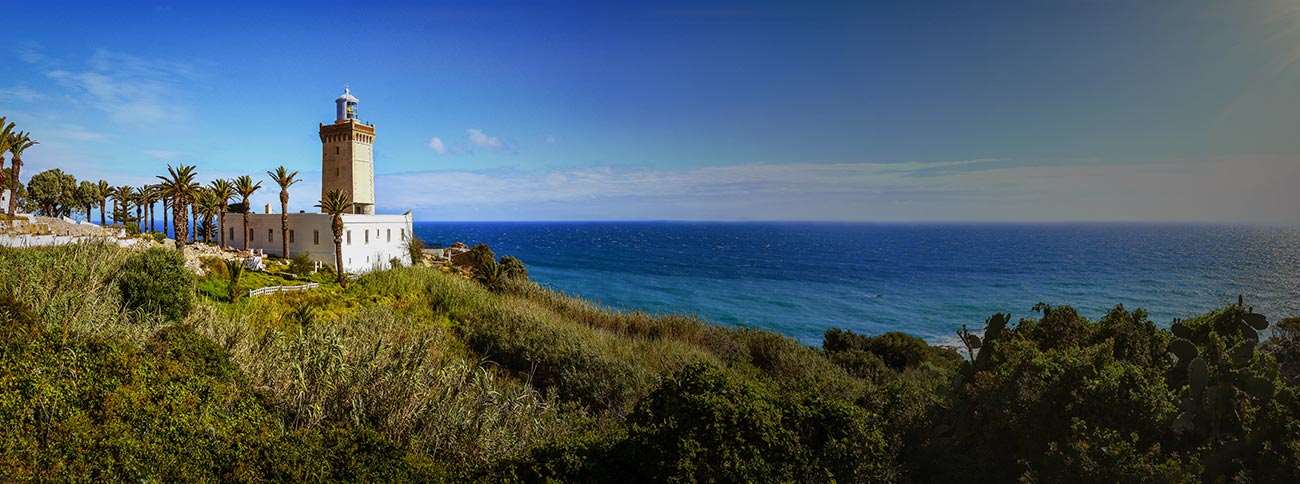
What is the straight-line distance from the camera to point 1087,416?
8008 mm

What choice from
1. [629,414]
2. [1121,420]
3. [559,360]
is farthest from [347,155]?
[1121,420]

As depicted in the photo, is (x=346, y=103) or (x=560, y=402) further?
(x=346, y=103)

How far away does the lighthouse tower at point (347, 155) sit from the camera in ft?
123

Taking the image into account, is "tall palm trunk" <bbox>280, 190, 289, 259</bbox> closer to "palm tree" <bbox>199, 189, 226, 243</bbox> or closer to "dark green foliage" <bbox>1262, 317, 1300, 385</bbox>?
"palm tree" <bbox>199, 189, 226, 243</bbox>

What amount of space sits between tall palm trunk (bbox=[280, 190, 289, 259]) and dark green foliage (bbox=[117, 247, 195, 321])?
15059 millimetres

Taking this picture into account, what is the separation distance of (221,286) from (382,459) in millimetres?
21117

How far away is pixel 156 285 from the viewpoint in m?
15.9

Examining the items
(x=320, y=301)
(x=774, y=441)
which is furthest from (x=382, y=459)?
(x=320, y=301)

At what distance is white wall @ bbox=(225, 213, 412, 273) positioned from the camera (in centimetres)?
3272

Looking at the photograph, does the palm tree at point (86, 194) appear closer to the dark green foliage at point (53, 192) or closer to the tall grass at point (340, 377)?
the dark green foliage at point (53, 192)

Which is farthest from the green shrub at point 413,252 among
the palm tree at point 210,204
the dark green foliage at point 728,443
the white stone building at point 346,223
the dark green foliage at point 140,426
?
the dark green foliage at point 728,443

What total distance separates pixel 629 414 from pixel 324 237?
3045 centimetres

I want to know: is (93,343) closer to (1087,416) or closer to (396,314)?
(396,314)

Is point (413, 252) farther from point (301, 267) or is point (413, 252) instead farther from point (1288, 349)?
point (1288, 349)
